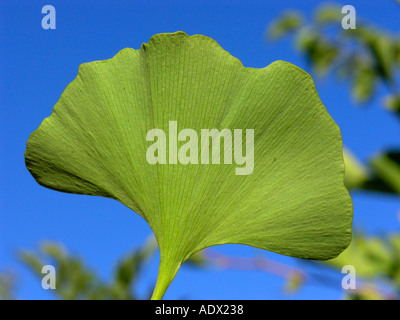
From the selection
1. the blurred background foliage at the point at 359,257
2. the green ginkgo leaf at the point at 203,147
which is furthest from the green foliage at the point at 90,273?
the green ginkgo leaf at the point at 203,147

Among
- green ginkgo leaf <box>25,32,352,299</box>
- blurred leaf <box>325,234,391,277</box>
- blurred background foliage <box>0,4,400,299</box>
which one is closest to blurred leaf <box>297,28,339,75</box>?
blurred background foliage <box>0,4,400,299</box>

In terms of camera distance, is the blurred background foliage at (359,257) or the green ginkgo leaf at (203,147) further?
the blurred background foliage at (359,257)

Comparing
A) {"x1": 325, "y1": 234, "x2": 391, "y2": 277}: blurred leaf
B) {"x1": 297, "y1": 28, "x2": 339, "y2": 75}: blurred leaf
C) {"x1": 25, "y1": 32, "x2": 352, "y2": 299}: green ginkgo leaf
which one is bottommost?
{"x1": 25, "y1": 32, "x2": 352, "y2": 299}: green ginkgo leaf

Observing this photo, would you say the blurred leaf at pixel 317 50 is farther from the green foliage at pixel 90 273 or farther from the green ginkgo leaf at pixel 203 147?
the green ginkgo leaf at pixel 203 147

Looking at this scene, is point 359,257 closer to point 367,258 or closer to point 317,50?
point 367,258

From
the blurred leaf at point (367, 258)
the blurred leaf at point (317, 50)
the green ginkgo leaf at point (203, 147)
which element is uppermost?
the blurred leaf at point (317, 50)

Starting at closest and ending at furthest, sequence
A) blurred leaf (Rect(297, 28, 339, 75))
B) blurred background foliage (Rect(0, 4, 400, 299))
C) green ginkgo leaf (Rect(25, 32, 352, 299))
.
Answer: green ginkgo leaf (Rect(25, 32, 352, 299)) < blurred background foliage (Rect(0, 4, 400, 299)) < blurred leaf (Rect(297, 28, 339, 75))

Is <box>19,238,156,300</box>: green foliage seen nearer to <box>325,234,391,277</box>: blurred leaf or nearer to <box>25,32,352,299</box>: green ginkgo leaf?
<box>325,234,391,277</box>: blurred leaf
